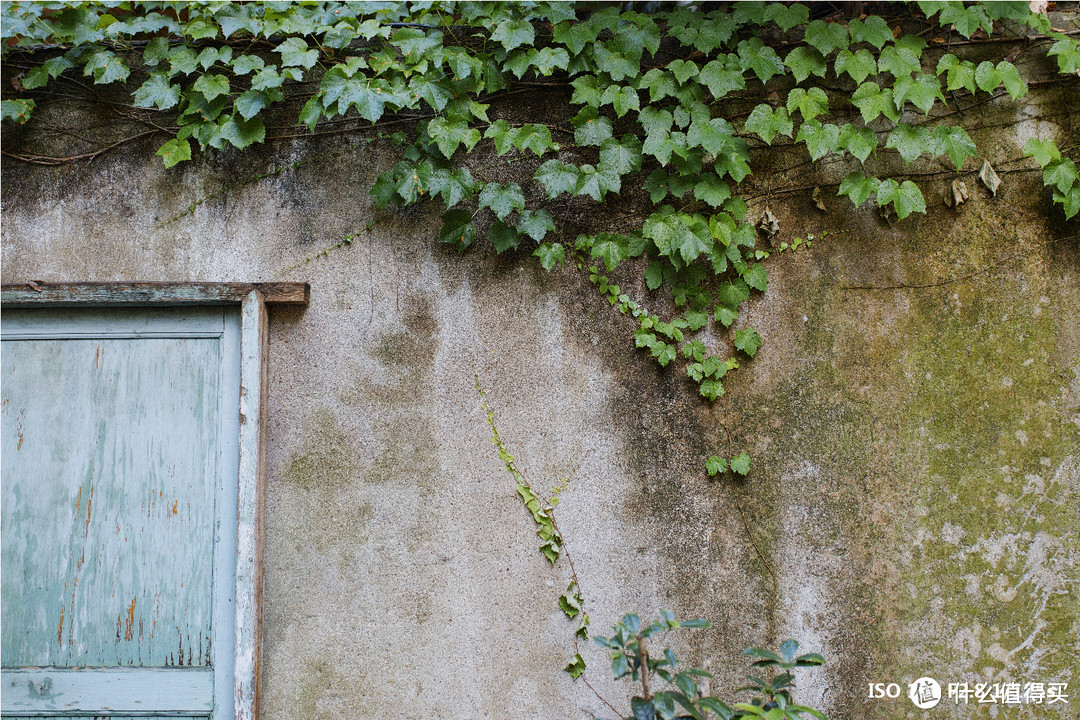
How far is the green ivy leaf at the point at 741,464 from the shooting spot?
8.32 ft

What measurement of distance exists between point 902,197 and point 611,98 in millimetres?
1170

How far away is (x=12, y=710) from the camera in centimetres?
256

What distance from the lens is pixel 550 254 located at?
8.45 ft

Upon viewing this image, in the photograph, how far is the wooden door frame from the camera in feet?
8.25

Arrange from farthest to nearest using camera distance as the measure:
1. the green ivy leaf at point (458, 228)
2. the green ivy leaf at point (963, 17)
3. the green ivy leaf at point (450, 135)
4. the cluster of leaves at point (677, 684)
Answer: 1. the green ivy leaf at point (458, 228)
2. the green ivy leaf at point (450, 135)
3. the green ivy leaf at point (963, 17)
4. the cluster of leaves at point (677, 684)

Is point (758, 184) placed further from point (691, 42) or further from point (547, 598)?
point (547, 598)

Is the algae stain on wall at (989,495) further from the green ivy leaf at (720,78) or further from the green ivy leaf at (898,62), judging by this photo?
the green ivy leaf at (720,78)

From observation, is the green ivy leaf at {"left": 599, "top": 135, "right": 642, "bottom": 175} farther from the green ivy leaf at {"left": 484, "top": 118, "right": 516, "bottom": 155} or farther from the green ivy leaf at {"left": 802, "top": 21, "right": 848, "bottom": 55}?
the green ivy leaf at {"left": 802, "top": 21, "right": 848, "bottom": 55}

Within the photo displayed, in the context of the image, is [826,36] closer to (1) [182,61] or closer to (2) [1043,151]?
(2) [1043,151]

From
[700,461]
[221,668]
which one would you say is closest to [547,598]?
[700,461]

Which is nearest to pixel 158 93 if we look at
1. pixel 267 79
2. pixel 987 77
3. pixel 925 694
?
pixel 267 79

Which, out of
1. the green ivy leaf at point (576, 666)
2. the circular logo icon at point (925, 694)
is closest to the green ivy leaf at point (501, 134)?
the green ivy leaf at point (576, 666)

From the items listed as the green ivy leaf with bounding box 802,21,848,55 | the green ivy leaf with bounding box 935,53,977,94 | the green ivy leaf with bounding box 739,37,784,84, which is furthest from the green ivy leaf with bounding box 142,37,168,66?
the green ivy leaf with bounding box 935,53,977,94

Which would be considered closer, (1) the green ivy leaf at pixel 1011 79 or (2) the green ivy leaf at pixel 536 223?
(1) the green ivy leaf at pixel 1011 79
